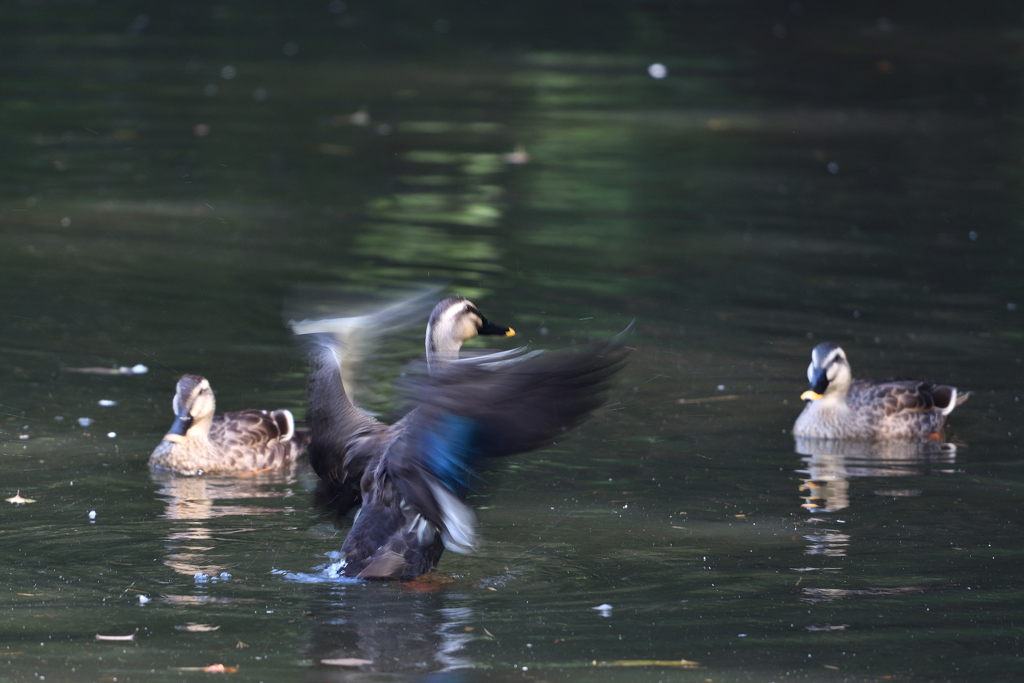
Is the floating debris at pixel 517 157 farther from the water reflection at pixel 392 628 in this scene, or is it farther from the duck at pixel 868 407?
the water reflection at pixel 392 628

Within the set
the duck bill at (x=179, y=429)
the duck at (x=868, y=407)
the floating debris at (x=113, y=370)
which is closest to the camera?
the duck bill at (x=179, y=429)

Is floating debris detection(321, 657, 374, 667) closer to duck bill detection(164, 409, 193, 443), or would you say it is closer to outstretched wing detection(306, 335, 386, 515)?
outstretched wing detection(306, 335, 386, 515)

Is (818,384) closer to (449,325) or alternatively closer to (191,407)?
(449,325)

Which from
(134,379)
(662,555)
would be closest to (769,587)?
(662,555)

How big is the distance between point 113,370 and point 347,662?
5.16 metres

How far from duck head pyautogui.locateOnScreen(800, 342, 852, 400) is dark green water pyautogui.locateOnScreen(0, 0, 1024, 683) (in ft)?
1.28

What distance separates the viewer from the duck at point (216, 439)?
914cm

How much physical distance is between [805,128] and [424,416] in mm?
14721

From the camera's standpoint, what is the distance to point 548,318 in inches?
475

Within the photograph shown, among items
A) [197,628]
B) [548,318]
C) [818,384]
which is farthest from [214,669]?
[548,318]

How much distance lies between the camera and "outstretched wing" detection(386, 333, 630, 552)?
21.6 feet

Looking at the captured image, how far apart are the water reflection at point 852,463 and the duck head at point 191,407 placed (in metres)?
3.52

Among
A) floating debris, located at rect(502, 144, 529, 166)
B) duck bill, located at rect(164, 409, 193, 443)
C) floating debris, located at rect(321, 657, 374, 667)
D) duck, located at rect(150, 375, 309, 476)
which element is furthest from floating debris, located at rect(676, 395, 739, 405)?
floating debris, located at rect(502, 144, 529, 166)

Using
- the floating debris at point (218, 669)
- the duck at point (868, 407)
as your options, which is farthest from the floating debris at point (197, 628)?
the duck at point (868, 407)
